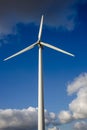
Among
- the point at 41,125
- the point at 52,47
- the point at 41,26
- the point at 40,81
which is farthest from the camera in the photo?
the point at 41,26

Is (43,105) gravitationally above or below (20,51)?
below

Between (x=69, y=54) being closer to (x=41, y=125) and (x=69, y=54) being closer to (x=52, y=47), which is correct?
(x=52, y=47)

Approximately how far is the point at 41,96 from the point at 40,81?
152 inches

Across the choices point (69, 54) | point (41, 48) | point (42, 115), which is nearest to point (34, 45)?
point (41, 48)

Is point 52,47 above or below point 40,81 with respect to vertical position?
above

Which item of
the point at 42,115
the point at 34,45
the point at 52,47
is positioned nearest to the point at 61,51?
the point at 52,47

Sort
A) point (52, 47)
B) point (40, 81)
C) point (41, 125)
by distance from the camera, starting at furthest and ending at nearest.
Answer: point (52, 47), point (40, 81), point (41, 125)

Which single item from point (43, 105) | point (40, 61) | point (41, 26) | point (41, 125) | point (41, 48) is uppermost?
point (41, 26)

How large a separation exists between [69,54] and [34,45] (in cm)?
1702

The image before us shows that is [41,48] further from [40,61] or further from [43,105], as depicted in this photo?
[43,105]

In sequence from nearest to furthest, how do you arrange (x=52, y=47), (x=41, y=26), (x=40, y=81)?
(x=40, y=81) < (x=52, y=47) < (x=41, y=26)

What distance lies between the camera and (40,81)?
8188cm

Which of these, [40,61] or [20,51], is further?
[20,51]

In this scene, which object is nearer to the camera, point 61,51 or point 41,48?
point 61,51
